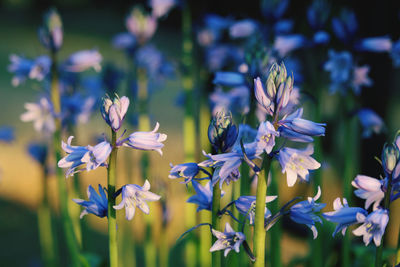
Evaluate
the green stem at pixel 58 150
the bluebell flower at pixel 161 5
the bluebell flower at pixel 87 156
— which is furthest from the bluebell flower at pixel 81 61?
the bluebell flower at pixel 87 156

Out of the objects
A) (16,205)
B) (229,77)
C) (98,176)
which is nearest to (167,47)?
(98,176)

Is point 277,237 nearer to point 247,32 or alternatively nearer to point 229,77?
point 229,77

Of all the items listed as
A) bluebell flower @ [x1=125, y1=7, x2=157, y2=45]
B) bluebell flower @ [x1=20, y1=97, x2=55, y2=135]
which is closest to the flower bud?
bluebell flower @ [x1=20, y1=97, x2=55, y2=135]

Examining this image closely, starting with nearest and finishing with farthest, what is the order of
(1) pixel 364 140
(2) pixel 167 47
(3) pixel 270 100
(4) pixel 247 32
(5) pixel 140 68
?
1. (3) pixel 270 100
2. (4) pixel 247 32
3. (5) pixel 140 68
4. (1) pixel 364 140
5. (2) pixel 167 47

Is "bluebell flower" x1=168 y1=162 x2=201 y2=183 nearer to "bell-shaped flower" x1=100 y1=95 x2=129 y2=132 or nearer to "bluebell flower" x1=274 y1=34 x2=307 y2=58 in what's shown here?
"bell-shaped flower" x1=100 y1=95 x2=129 y2=132

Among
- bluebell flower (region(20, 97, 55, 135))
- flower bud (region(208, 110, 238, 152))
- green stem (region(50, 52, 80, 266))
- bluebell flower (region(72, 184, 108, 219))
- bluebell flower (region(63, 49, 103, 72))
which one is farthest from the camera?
bluebell flower (region(20, 97, 55, 135))

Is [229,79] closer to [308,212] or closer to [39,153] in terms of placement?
[308,212]
